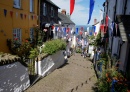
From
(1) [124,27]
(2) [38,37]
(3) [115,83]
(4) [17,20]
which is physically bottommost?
(3) [115,83]

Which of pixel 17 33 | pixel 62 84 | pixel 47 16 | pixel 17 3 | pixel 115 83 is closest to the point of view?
pixel 115 83

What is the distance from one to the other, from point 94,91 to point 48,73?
3557 millimetres

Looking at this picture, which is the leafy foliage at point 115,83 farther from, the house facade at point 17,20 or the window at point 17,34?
the window at point 17,34

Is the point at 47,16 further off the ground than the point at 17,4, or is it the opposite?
the point at 17,4

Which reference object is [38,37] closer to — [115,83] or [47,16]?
[47,16]

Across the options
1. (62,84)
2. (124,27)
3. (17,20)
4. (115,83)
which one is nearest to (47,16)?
(17,20)

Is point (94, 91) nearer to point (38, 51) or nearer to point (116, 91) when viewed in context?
point (116, 91)

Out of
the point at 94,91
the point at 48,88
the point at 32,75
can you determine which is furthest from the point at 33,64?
the point at 94,91

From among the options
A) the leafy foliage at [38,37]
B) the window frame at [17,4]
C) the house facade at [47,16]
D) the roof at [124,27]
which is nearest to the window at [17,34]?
the window frame at [17,4]

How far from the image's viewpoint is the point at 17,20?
40.1 feet

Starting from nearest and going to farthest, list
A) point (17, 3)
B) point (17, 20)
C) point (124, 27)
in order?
point (124, 27) < point (17, 20) < point (17, 3)

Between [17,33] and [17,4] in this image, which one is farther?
[17,33]

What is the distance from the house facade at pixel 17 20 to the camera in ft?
34.7

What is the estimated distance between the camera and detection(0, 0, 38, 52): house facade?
10.6m
